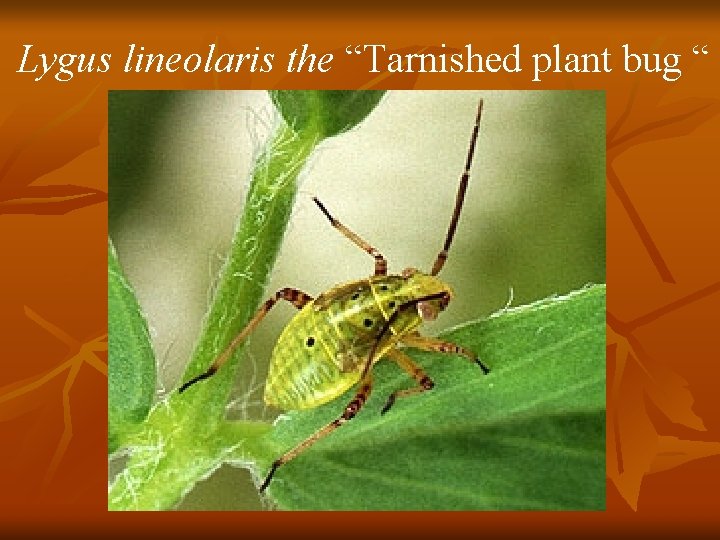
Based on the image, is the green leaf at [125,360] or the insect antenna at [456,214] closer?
the green leaf at [125,360]

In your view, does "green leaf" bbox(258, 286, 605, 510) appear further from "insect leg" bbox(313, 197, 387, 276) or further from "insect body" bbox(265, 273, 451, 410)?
"insect leg" bbox(313, 197, 387, 276)

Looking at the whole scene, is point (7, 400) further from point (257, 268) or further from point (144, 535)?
point (257, 268)

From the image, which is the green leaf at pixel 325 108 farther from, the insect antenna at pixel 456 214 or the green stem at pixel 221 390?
the insect antenna at pixel 456 214

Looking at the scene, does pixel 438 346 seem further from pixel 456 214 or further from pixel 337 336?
pixel 456 214

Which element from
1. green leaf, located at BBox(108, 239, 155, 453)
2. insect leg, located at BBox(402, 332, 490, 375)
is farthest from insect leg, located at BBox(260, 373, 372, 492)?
green leaf, located at BBox(108, 239, 155, 453)

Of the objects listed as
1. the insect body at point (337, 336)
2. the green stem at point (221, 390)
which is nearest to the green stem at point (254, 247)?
the green stem at point (221, 390)

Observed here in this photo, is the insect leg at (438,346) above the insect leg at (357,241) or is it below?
below
